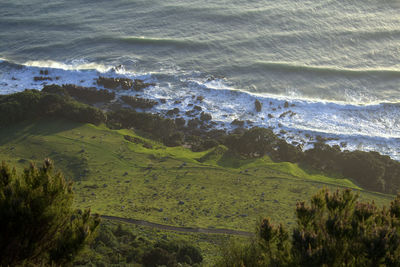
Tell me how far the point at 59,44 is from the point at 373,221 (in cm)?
4481

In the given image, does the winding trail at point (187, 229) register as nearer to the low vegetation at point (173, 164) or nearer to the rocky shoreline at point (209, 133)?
the low vegetation at point (173, 164)

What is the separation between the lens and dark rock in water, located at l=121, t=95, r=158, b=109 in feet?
119

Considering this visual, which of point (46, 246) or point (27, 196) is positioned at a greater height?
point (27, 196)

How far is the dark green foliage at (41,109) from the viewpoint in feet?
94.9

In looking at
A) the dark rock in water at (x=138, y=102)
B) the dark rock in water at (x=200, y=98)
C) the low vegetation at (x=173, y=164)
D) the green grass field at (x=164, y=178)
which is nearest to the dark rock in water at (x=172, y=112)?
the low vegetation at (x=173, y=164)

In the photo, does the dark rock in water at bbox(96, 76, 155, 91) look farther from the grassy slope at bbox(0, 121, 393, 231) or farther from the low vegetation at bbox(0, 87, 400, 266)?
the grassy slope at bbox(0, 121, 393, 231)

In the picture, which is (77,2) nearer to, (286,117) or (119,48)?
(119,48)

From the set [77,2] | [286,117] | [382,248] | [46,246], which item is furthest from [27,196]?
[77,2]

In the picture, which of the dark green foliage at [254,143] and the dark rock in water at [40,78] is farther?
the dark rock in water at [40,78]

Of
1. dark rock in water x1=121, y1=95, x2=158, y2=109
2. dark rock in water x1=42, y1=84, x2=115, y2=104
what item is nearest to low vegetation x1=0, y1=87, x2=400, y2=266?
dark rock in water x1=121, y1=95, x2=158, y2=109

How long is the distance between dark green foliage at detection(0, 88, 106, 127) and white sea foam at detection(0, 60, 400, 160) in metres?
7.54

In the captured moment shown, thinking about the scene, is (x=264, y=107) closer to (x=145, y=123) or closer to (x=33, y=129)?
(x=145, y=123)

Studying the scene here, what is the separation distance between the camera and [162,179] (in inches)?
997

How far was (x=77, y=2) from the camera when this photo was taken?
193 ft
